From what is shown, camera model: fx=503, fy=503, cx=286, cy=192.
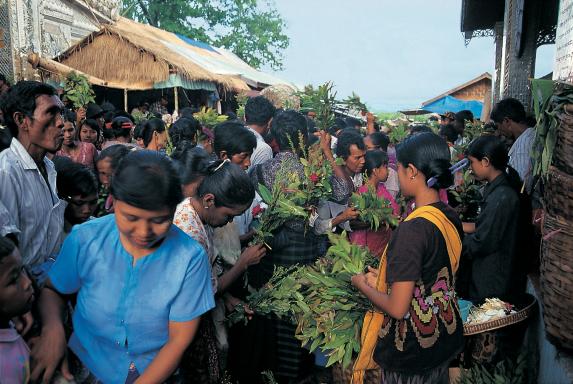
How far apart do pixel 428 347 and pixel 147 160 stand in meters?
1.56

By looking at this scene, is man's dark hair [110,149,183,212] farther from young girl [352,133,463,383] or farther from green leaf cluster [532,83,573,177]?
green leaf cluster [532,83,573,177]

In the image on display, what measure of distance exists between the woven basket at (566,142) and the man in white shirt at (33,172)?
2.33 metres

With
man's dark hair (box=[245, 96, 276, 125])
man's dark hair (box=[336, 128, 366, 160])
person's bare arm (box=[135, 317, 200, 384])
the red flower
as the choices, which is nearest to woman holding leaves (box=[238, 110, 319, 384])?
the red flower

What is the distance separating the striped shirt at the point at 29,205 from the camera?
7.67 ft

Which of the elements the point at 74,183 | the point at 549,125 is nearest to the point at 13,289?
the point at 74,183

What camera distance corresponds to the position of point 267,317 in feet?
11.6

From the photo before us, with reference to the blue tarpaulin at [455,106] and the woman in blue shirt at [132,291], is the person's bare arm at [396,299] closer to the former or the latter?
the woman in blue shirt at [132,291]

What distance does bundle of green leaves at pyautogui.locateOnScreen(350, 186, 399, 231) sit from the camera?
12.8 feet

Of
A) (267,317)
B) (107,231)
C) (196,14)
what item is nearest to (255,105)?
(267,317)

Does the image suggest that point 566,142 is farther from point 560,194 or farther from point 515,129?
point 515,129

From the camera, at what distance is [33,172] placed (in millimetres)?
2516

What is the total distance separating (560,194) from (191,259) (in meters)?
1.50

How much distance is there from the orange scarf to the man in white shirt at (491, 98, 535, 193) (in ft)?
9.22

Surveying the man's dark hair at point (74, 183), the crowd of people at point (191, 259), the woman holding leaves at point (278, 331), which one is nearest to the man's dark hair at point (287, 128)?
the crowd of people at point (191, 259)
